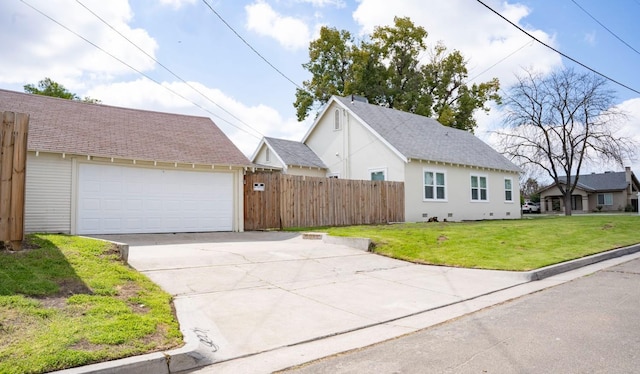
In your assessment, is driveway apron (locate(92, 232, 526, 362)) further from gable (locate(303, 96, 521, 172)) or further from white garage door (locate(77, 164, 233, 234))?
gable (locate(303, 96, 521, 172))

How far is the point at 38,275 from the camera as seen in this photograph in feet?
19.9

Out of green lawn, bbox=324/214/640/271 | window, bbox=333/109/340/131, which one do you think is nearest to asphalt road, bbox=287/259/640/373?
green lawn, bbox=324/214/640/271

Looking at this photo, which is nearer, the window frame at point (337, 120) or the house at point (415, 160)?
the house at point (415, 160)

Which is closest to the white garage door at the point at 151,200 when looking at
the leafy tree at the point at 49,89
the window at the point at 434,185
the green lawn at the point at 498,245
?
the green lawn at the point at 498,245

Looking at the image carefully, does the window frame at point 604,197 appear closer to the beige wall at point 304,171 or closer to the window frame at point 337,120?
the window frame at point 337,120

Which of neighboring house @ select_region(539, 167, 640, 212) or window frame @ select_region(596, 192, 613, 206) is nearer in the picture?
neighboring house @ select_region(539, 167, 640, 212)

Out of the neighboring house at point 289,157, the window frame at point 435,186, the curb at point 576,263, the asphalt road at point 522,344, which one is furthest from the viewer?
the neighboring house at point 289,157

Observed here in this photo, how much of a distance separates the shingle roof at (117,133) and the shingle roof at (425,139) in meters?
8.23

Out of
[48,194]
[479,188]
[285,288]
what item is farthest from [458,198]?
[48,194]

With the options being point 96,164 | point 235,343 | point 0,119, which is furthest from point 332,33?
point 235,343

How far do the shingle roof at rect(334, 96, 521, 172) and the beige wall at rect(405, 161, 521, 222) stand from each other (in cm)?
51

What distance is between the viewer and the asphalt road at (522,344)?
420 cm

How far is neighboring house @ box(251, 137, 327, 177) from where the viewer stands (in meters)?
22.8

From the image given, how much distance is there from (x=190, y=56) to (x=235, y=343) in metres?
12.3
